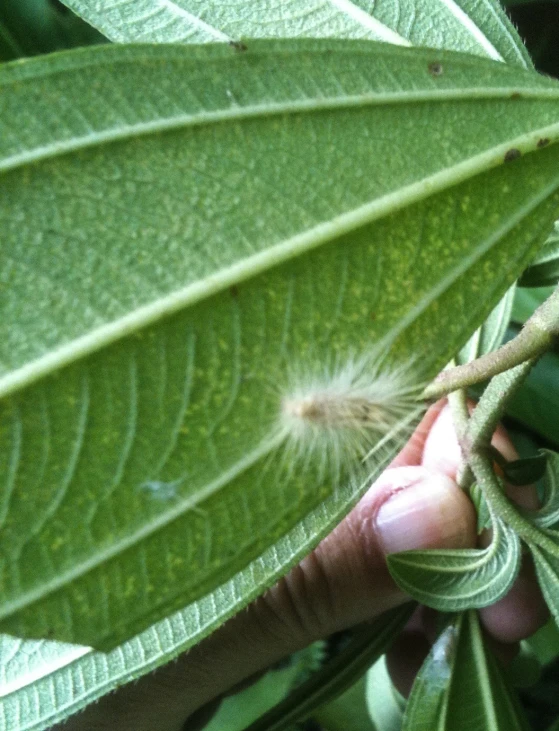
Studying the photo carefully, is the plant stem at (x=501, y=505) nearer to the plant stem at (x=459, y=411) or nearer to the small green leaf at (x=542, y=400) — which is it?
the plant stem at (x=459, y=411)

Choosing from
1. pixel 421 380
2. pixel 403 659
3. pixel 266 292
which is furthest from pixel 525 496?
pixel 266 292

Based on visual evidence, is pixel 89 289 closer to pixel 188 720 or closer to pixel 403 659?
pixel 188 720

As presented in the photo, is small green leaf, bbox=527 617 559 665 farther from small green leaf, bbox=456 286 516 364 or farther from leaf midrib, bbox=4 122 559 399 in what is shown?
leaf midrib, bbox=4 122 559 399

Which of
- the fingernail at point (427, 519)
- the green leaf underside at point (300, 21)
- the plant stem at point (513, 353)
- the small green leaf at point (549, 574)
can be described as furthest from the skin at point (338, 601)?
the green leaf underside at point (300, 21)

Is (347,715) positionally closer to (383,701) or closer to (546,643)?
(383,701)

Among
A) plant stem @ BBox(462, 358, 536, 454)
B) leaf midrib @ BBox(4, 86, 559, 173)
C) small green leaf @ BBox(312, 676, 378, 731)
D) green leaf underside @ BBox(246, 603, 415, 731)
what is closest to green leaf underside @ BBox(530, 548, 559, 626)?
plant stem @ BBox(462, 358, 536, 454)

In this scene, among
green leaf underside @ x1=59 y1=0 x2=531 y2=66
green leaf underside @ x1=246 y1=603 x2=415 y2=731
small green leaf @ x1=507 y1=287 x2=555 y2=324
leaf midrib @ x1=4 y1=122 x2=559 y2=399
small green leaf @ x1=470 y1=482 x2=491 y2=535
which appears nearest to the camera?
leaf midrib @ x1=4 y1=122 x2=559 y2=399

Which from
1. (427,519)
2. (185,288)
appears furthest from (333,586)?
(185,288)

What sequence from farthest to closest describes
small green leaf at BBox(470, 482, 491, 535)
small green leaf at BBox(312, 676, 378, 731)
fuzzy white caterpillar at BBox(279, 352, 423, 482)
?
small green leaf at BBox(312, 676, 378, 731) → small green leaf at BBox(470, 482, 491, 535) → fuzzy white caterpillar at BBox(279, 352, 423, 482)
